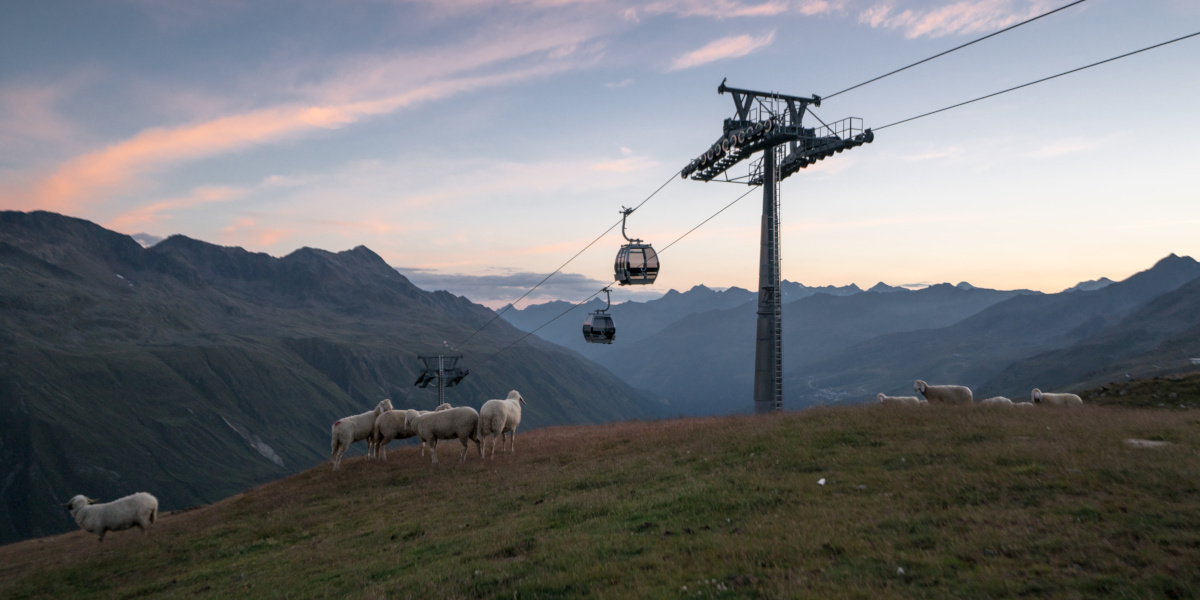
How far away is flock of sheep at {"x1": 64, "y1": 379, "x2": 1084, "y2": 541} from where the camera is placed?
22.5m

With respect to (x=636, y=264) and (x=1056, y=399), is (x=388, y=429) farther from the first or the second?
(x=1056, y=399)

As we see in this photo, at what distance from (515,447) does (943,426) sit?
17351 millimetres

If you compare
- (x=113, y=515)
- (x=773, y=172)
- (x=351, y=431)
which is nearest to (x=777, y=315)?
(x=773, y=172)

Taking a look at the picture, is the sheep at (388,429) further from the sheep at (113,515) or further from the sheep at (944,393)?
the sheep at (944,393)

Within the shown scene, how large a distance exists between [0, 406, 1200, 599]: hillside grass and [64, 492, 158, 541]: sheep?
760mm

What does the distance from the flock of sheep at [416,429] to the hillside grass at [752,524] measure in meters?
1.10

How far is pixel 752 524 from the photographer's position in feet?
37.7

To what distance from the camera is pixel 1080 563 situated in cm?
844

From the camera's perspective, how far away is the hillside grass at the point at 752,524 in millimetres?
8750

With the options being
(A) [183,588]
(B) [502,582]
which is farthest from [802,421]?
(A) [183,588]

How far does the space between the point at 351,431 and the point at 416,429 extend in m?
3.33

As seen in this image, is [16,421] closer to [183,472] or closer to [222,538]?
[183,472]

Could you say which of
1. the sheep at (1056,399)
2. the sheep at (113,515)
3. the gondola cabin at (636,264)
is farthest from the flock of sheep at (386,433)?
the sheep at (1056,399)

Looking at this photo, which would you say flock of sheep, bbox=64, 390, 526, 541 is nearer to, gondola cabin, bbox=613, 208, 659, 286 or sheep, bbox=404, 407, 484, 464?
sheep, bbox=404, 407, 484, 464
